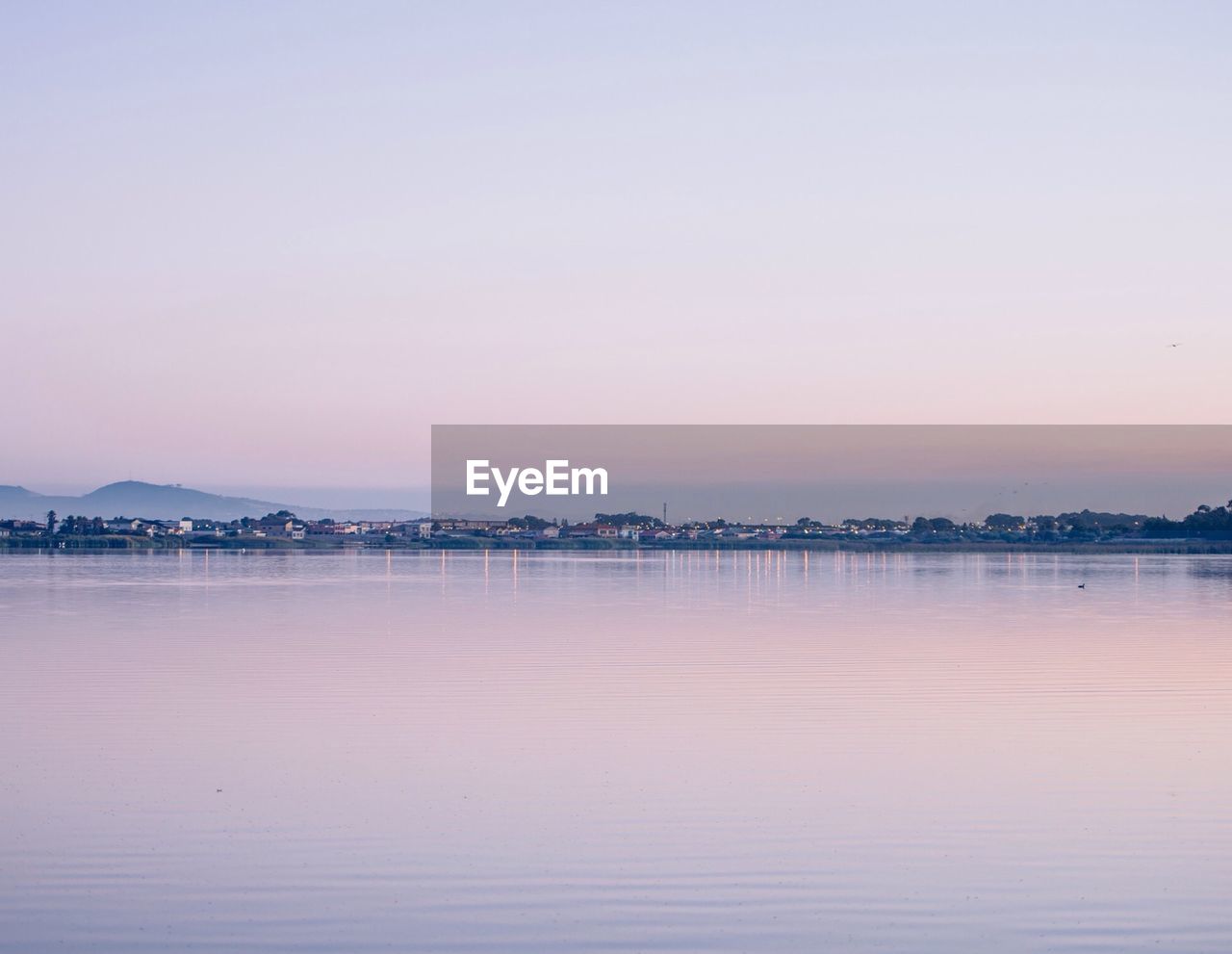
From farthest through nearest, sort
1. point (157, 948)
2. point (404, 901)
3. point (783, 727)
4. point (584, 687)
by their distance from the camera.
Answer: point (584, 687)
point (783, 727)
point (404, 901)
point (157, 948)

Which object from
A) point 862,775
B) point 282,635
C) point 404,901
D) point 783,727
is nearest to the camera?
point 404,901

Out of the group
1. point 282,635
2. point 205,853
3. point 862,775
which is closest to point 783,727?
point 862,775

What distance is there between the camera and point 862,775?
1355 centimetres

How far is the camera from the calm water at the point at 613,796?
8781 millimetres

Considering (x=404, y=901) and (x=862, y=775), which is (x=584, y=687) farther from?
(x=404, y=901)

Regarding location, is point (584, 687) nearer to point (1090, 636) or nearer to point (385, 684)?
point (385, 684)

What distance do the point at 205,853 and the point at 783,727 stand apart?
7902 millimetres

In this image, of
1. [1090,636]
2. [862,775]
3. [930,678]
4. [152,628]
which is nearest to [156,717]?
[862,775]

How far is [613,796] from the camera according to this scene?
1255 cm

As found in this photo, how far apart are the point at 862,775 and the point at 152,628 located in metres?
21.9

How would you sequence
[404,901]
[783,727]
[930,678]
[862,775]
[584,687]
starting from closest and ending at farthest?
[404,901] < [862,775] < [783,727] < [584,687] < [930,678]

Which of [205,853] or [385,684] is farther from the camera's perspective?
[385,684]

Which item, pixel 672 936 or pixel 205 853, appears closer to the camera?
pixel 672 936

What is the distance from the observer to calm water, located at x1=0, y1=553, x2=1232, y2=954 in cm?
878
